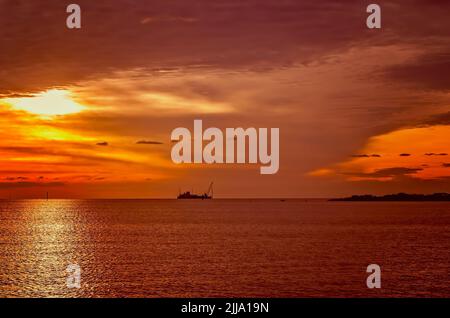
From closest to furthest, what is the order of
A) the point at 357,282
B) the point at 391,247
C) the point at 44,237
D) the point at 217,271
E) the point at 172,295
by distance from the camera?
the point at 172,295, the point at 357,282, the point at 217,271, the point at 391,247, the point at 44,237

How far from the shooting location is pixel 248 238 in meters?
120

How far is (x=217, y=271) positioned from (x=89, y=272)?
17.8 metres

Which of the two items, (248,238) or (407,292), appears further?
(248,238)

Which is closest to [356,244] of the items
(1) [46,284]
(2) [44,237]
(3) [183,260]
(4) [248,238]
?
(4) [248,238]

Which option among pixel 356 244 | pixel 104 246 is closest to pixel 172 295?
pixel 104 246

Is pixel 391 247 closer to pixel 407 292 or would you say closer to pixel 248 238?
pixel 248 238

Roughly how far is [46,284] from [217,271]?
868 inches

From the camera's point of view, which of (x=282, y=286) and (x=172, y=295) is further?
(x=282, y=286)

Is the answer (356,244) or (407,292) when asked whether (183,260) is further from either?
(356,244)

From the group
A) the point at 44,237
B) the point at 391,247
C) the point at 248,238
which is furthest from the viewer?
the point at 44,237

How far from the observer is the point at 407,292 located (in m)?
56.7
